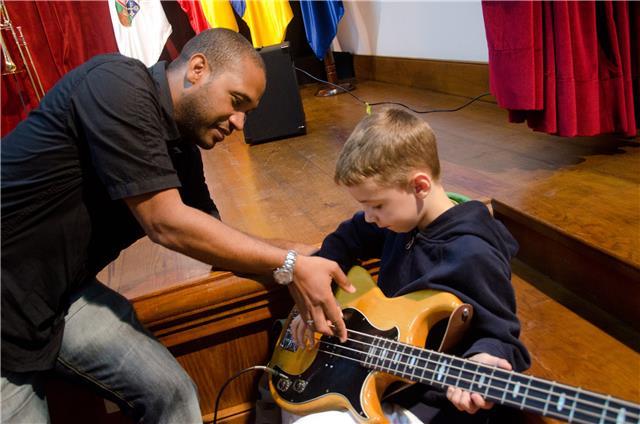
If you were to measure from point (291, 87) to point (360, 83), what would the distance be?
124 cm

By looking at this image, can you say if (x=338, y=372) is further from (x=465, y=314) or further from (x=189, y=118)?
(x=189, y=118)

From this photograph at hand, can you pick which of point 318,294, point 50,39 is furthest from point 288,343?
point 50,39

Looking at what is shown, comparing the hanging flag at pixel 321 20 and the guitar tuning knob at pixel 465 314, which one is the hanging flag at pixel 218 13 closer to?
the hanging flag at pixel 321 20

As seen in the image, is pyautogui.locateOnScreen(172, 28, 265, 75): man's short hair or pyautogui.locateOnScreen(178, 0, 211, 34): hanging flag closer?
pyautogui.locateOnScreen(172, 28, 265, 75): man's short hair

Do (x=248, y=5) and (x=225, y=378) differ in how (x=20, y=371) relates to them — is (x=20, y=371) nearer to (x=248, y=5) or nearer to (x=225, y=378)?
(x=225, y=378)

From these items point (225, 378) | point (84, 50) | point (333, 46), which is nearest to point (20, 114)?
point (84, 50)

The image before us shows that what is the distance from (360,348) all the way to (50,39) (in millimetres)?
3381

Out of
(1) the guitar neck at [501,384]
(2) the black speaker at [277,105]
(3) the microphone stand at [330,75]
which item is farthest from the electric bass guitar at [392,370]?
(3) the microphone stand at [330,75]

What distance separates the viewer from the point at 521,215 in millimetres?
1164

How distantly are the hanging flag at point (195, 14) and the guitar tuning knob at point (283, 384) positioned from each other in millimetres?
2782

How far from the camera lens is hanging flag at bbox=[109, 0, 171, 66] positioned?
321cm

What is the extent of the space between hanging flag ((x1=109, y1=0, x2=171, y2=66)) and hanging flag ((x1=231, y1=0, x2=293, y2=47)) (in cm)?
54

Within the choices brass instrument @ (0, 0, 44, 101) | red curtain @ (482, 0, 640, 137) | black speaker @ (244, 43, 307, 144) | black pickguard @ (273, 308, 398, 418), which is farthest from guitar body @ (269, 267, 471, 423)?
brass instrument @ (0, 0, 44, 101)

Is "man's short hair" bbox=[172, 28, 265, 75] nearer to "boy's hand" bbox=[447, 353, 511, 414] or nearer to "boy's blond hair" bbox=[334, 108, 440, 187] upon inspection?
"boy's blond hair" bbox=[334, 108, 440, 187]
